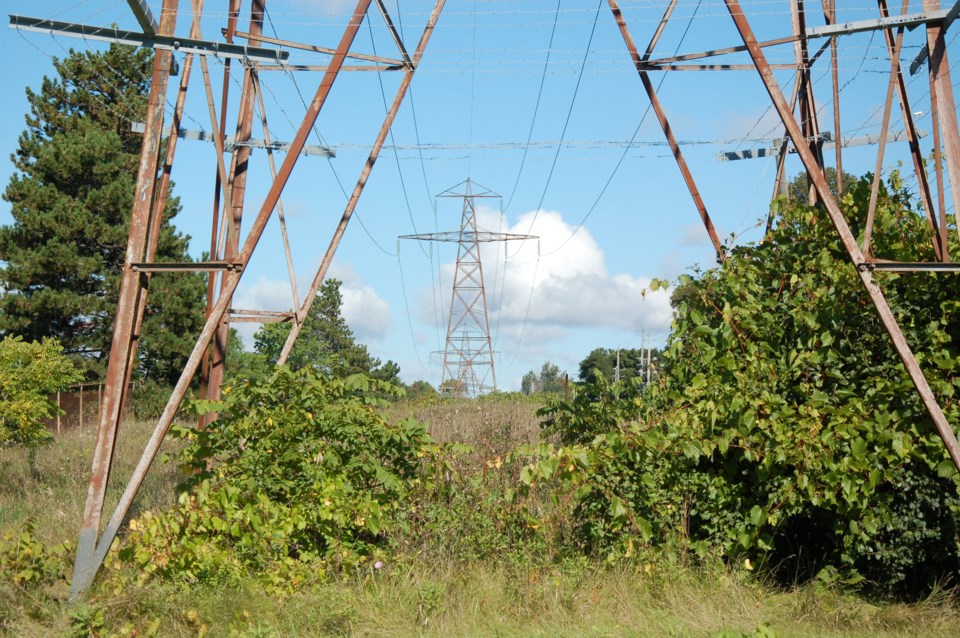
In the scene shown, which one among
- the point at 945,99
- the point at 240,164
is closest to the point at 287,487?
the point at 240,164

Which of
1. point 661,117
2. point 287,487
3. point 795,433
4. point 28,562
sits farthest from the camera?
point 661,117

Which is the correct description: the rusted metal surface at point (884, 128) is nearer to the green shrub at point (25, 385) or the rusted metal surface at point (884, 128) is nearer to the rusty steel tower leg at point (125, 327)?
the rusty steel tower leg at point (125, 327)

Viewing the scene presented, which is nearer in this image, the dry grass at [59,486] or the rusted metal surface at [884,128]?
the rusted metal surface at [884,128]

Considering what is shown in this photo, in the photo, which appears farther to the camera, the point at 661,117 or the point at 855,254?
the point at 661,117

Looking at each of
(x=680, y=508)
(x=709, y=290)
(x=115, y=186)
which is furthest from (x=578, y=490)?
(x=115, y=186)

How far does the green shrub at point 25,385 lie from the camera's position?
1357 centimetres

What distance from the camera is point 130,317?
7.58 metres

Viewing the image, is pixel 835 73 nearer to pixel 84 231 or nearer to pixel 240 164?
pixel 240 164

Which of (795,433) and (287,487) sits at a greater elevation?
(795,433)

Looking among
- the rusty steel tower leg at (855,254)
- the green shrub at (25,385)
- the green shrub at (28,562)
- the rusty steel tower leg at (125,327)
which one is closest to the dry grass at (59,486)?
the green shrub at (25,385)

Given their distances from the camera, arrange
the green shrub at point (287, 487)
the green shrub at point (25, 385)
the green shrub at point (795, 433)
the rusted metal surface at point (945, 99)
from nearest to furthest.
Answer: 1. the green shrub at point (287, 487)
2. the green shrub at point (795, 433)
3. the rusted metal surface at point (945, 99)
4. the green shrub at point (25, 385)

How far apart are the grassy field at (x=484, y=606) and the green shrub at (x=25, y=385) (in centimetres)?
735

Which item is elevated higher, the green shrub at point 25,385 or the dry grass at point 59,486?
the green shrub at point 25,385

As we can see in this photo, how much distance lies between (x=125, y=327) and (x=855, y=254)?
5.93 m
